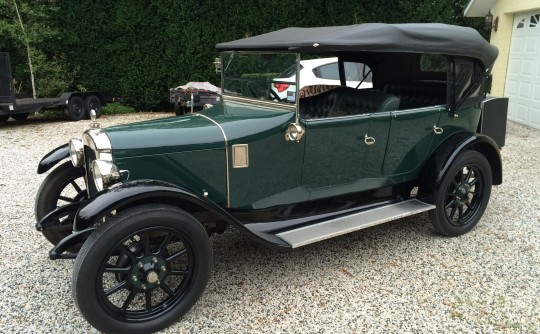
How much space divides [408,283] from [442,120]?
58.9 inches

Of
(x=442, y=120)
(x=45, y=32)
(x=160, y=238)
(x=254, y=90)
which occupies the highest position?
(x=45, y=32)

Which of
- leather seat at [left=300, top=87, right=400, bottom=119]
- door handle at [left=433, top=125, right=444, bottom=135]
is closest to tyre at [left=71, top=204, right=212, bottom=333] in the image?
leather seat at [left=300, top=87, right=400, bottom=119]

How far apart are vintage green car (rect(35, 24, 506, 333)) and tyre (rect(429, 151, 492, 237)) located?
13 mm

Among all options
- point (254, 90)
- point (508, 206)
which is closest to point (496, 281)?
point (508, 206)

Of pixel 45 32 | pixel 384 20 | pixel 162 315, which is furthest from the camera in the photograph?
pixel 384 20

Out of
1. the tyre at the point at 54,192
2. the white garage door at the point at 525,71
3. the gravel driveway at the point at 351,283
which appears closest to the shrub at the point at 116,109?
the gravel driveway at the point at 351,283

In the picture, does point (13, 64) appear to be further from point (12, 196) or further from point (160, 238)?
point (160, 238)

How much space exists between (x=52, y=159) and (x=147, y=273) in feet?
4.74

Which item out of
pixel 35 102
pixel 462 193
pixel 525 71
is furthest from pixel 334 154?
pixel 35 102

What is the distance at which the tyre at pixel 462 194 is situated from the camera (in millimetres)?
3600

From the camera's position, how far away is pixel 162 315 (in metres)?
2.48

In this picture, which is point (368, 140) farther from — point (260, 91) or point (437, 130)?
point (260, 91)

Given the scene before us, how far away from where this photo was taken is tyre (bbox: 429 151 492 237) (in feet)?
11.8

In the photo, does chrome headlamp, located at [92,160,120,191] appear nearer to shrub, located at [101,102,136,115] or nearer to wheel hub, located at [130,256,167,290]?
wheel hub, located at [130,256,167,290]
